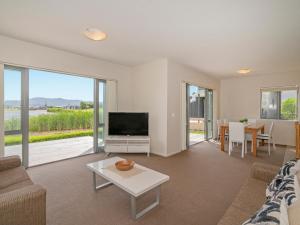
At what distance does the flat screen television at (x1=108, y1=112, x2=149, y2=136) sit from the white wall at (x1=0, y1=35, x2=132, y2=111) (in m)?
0.65

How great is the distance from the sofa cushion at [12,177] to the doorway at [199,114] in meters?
4.24

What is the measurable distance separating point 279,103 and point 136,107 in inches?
202

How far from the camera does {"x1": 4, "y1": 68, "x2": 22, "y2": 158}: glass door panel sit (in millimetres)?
3113

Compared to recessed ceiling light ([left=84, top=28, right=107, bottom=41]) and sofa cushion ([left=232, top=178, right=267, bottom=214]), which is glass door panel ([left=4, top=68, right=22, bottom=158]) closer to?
recessed ceiling light ([left=84, top=28, right=107, bottom=41])

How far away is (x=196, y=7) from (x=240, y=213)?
7.60ft

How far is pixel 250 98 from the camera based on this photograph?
6.21 meters

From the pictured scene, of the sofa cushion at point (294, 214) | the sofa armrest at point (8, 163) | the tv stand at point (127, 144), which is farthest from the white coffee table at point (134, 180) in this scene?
the tv stand at point (127, 144)

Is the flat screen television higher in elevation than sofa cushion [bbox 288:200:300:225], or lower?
higher

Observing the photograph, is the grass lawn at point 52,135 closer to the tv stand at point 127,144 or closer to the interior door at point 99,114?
the interior door at point 99,114

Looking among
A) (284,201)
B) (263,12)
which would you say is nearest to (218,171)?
(284,201)

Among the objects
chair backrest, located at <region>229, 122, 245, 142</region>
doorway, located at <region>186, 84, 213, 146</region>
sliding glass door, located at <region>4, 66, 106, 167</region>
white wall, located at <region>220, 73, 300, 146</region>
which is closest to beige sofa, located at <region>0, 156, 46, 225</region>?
sliding glass door, located at <region>4, 66, 106, 167</region>

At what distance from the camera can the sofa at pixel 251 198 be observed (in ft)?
4.27

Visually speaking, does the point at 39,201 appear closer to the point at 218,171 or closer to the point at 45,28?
Answer: the point at 45,28

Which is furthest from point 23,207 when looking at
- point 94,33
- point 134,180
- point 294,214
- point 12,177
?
point 94,33
